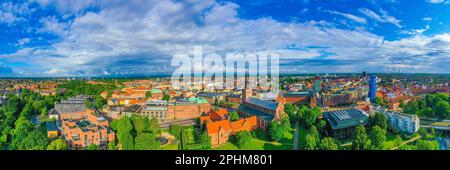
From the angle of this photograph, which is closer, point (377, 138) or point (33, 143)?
point (377, 138)

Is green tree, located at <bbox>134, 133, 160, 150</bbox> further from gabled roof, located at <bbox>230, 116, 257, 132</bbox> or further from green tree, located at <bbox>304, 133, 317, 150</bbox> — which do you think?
green tree, located at <bbox>304, 133, 317, 150</bbox>

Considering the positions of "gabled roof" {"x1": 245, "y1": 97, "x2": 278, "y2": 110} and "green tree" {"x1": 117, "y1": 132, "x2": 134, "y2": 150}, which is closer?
"green tree" {"x1": 117, "y1": 132, "x2": 134, "y2": 150}

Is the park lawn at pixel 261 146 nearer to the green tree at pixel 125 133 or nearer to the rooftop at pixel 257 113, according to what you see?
the rooftop at pixel 257 113

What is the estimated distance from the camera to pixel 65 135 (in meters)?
8.92

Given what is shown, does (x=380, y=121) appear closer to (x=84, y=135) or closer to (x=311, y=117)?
(x=311, y=117)

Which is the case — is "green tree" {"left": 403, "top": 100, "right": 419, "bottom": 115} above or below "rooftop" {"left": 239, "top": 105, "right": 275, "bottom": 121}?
above

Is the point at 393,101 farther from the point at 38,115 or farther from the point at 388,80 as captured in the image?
the point at 38,115

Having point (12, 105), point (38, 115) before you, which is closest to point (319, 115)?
point (38, 115)

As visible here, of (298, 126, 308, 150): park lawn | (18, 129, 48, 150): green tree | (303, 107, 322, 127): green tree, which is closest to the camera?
(18, 129, 48, 150): green tree

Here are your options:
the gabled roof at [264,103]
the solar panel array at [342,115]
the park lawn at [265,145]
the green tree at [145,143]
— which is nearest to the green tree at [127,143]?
the green tree at [145,143]

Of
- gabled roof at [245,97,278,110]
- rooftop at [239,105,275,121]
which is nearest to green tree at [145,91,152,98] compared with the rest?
rooftop at [239,105,275,121]

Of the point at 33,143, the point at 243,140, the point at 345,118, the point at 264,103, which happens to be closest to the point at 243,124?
the point at 243,140

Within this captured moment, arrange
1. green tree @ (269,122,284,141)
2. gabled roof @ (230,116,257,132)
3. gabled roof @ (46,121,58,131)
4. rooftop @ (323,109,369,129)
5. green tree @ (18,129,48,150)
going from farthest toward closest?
gabled roof @ (46,121,58,131) → rooftop @ (323,109,369,129) → gabled roof @ (230,116,257,132) → green tree @ (269,122,284,141) → green tree @ (18,129,48,150)

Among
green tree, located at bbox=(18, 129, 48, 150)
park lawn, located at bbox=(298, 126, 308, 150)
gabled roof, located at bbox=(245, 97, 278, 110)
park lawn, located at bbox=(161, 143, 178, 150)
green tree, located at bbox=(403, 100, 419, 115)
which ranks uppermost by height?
gabled roof, located at bbox=(245, 97, 278, 110)
